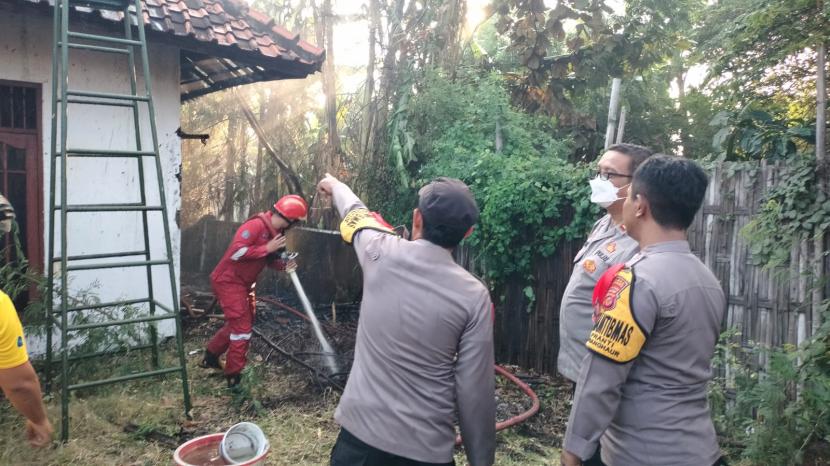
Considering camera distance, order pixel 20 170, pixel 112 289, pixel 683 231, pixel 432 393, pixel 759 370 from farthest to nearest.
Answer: pixel 112 289 → pixel 20 170 → pixel 759 370 → pixel 432 393 → pixel 683 231

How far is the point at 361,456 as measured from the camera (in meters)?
2.18

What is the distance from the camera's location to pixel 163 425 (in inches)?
176

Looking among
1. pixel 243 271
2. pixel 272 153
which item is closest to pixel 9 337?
pixel 243 271

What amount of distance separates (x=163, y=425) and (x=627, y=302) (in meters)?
3.91

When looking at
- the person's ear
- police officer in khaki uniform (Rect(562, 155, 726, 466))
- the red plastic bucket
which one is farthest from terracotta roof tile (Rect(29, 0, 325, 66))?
police officer in khaki uniform (Rect(562, 155, 726, 466))

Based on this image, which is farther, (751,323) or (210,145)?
(210,145)

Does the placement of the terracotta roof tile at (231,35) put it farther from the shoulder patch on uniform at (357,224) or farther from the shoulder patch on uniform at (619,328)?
the shoulder patch on uniform at (619,328)

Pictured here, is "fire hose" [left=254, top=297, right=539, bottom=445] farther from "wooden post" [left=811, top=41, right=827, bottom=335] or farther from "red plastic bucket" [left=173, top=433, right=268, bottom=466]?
"wooden post" [left=811, top=41, right=827, bottom=335]

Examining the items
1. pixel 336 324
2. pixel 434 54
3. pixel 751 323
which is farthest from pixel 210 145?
pixel 751 323

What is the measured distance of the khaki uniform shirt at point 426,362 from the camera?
2.12m

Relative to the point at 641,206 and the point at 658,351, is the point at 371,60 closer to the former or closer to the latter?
the point at 641,206

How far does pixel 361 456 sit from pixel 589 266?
4.86 ft

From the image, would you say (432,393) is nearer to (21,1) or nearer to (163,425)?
(163,425)

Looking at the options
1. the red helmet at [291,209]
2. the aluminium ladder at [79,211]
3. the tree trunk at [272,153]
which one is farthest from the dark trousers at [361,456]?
the tree trunk at [272,153]
